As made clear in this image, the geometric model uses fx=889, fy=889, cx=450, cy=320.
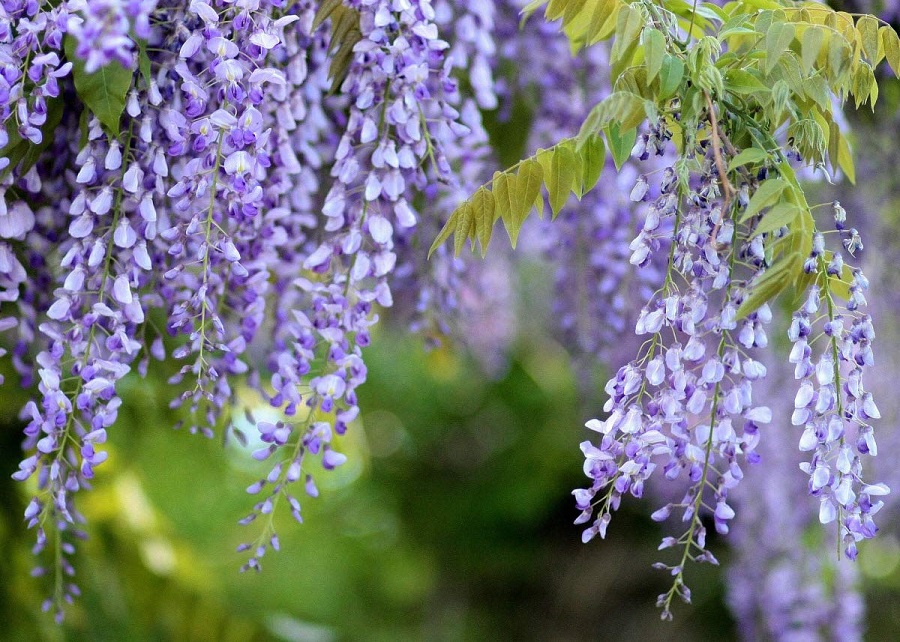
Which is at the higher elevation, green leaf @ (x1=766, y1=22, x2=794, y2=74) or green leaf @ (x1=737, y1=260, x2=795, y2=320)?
green leaf @ (x1=766, y1=22, x2=794, y2=74)

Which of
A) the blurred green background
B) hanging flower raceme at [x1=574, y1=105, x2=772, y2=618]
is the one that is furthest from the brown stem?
the blurred green background

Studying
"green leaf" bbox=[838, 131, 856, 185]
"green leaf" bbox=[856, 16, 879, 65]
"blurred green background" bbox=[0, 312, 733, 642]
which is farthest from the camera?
"blurred green background" bbox=[0, 312, 733, 642]

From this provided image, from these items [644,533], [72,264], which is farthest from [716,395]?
[644,533]

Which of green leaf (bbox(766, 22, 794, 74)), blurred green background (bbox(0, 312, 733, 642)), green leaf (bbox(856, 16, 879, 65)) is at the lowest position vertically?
blurred green background (bbox(0, 312, 733, 642))

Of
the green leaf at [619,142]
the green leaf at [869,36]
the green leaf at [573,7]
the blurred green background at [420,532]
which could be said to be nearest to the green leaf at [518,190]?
the green leaf at [619,142]

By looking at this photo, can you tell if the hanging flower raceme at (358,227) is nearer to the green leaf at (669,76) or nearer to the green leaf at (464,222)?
the green leaf at (464,222)

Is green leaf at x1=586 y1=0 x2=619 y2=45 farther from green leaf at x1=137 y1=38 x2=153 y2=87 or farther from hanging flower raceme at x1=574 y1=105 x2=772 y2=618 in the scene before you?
green leaf at x1=137 y1=38 x2=153 y2=87

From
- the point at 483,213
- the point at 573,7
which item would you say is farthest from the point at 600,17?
the point at 483,213

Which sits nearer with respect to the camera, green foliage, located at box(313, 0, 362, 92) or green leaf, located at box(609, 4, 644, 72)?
green leaf, located at box(609, 4, 644, 72)

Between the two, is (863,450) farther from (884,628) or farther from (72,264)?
(884,628)

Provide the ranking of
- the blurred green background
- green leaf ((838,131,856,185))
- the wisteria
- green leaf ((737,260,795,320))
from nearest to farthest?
green leaf ((737,260,795,320)) < the wisteria < green leaf ((838,131,856,185)) < the blurred green background
